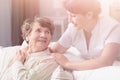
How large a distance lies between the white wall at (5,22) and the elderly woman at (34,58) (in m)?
2.19

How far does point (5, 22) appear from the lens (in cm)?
387

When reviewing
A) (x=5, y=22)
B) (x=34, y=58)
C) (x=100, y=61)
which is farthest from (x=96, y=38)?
(x=5, y=22)

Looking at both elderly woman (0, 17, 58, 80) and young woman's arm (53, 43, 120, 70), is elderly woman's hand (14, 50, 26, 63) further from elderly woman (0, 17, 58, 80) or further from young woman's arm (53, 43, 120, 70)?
young woman's arm (53, 43, 120, 70)

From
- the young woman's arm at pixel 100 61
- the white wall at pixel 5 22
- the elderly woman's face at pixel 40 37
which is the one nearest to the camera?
the young woman's arm at pixel 100 61

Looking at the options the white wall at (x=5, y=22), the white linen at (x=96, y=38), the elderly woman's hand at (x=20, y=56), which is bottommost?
the white wall at (x=5, y=22)

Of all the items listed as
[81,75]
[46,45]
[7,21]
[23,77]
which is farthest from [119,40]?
[7,21]

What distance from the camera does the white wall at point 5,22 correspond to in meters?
3.81

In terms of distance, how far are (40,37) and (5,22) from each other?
2375 mm

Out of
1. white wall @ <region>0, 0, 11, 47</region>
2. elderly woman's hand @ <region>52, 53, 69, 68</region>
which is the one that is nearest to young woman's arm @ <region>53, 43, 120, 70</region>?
elderly woman's hand @ <region>52, 53, 69, 68</region>

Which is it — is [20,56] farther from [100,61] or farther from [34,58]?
[100,61]

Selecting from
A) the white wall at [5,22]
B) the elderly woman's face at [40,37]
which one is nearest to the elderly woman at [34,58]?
the elderly woman's face at [40,37]

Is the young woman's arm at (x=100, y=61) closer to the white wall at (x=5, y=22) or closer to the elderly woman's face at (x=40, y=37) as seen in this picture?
the elderly woman's face at (x=40, y=37)

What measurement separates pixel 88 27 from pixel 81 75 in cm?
34

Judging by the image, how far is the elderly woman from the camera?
1.48 metres
